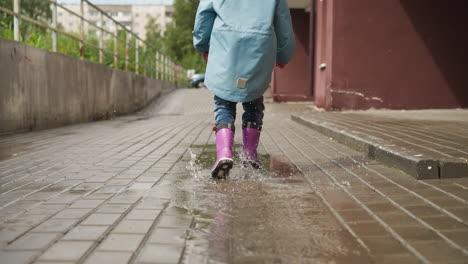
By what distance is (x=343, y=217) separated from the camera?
2.66 meters

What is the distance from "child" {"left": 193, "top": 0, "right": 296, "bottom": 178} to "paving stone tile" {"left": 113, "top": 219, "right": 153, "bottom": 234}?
121cm

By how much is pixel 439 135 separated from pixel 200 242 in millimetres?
3847

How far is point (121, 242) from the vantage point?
2240 millimetres

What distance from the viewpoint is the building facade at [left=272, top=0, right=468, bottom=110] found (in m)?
10.2

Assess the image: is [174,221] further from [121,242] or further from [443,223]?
[443,223]

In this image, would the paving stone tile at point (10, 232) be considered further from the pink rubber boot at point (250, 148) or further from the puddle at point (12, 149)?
the puddle at point (12, 149)

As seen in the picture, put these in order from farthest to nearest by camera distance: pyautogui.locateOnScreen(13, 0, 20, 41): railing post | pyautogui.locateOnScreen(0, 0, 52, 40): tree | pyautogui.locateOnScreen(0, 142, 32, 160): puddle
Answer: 1. pyautogui.locateOnScreen(0, 0, 52, 40): tree
2. pyautogui.locateOnScreen(13, 0, 20, 41): railing post
3. pyautogui.locateOnScreen(0, 142, 32, 160): puddle

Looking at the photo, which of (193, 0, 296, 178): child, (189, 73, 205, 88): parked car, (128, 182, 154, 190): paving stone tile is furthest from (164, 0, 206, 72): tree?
(128, 182, 154, 190): paving stone tile

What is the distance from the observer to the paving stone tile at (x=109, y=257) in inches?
78.5

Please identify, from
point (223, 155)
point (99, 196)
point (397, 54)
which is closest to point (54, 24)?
point (397, 54)

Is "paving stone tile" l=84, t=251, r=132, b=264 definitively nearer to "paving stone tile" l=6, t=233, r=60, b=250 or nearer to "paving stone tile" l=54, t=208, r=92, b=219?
"paving stone tile" l=6, t=233, r=60, b=250

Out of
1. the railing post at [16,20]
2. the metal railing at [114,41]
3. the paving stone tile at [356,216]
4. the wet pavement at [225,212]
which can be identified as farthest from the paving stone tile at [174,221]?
the railing post at [16,20]

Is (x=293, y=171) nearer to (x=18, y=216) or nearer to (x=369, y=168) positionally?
(x=369, y=168)

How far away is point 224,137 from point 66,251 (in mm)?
1909
